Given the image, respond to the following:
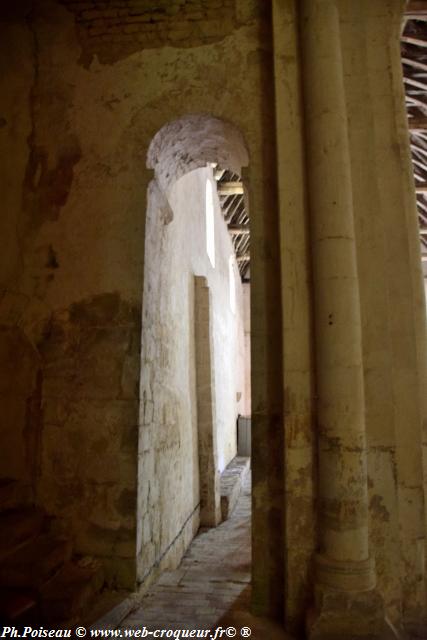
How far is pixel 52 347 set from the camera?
3.70 meters

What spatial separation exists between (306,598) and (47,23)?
5121 millimetres

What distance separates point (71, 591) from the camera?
9.71ft

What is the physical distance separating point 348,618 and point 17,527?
2.27m

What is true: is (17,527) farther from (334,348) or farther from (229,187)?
(229,187)

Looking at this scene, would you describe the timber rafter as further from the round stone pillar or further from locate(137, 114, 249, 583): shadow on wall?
locate(137, 114, 249, 583): shadow on wall

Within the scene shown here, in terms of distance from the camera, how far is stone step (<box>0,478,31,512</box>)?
3.37m

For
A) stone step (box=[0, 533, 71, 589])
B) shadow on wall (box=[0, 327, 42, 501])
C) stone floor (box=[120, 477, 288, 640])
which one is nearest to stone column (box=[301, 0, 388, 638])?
stone floor (box=[120, 477, 288, 640])

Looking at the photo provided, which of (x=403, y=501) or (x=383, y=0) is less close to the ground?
(x=383, y=0)

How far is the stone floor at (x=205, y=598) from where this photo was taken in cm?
294

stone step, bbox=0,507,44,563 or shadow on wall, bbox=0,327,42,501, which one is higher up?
shadow on wall, bbox=0,327,42,501

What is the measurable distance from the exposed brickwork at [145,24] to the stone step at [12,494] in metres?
3.64

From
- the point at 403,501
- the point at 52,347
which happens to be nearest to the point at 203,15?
→ the point at 52,347

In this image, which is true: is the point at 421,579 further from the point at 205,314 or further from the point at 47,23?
the point at 47,23

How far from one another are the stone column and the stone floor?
0.56 metres
